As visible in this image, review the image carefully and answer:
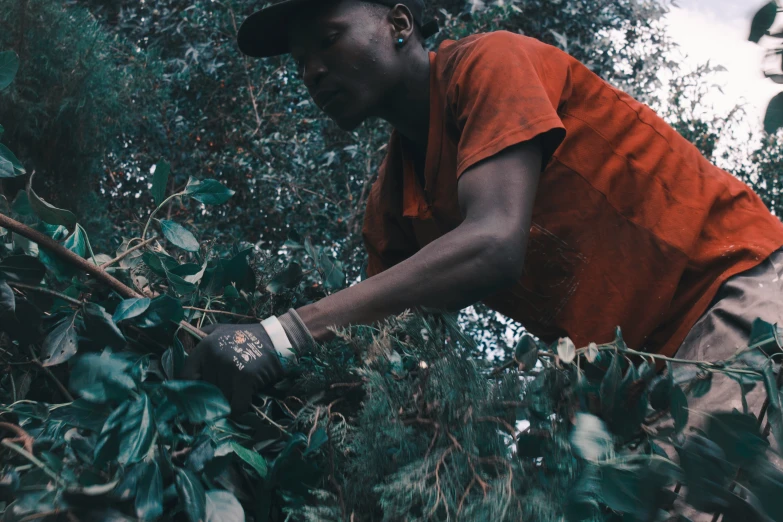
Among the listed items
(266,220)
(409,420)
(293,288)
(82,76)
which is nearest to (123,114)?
(82,76)

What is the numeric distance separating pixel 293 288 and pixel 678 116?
6919 millimetres

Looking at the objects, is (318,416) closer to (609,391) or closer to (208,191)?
(609,391)

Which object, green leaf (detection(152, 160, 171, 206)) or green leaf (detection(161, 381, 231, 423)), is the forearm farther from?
green leaf (detection(152, 160, 171, 206))

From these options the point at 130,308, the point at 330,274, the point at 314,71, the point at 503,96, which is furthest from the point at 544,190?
the point at 130,308

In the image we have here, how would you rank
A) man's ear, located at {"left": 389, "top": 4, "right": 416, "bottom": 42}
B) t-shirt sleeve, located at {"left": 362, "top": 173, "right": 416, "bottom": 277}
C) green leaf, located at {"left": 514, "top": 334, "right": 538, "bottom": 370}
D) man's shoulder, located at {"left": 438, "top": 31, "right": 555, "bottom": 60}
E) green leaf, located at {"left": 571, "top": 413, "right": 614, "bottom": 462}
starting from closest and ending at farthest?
1. green leaf, located at {"left": 571, "top": 413, "right": 614, "bottom": 462}
2. green leaf, located at {"left": 514, "top": 334, "right": 538, "bottom": 370}
3. man's shoulder, located at {"left": 438, "top": 31, "right": 555, "bottom": 60}
4. man's ear, located at {"left": 389, "top": 4, "right": 416, "bottom": 42}
5. t-shirt sleeve, located at {"left": 362, "top": 173, "right": 416, "bottom": 277}

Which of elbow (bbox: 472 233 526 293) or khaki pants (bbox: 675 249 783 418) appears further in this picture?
khaki pants (bbox: 675 249 783 418)

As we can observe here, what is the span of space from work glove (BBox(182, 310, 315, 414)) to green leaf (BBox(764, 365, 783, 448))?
2.49 feet

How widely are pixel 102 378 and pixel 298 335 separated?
0.36 meters

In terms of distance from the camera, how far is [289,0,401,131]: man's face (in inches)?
82.9

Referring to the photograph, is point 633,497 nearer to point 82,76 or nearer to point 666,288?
point 666,288

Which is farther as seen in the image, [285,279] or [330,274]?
[330,274]

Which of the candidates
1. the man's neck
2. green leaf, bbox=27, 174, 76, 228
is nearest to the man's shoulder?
the man's neck

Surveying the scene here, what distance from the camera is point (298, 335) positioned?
1.42 m

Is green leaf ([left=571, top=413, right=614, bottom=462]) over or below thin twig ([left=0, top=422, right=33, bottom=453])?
over
